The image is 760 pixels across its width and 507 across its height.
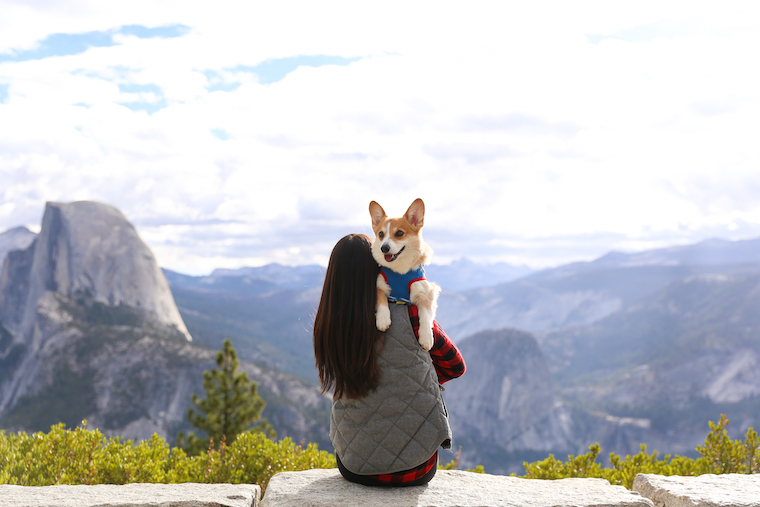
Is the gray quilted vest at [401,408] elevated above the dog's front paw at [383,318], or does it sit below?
below

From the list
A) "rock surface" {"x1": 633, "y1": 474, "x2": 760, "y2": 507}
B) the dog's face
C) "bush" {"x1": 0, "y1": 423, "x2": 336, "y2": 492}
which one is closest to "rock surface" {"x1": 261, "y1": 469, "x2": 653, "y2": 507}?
"rock surface" {"x1": 633, "y1": 474, "x2": 760, "y2": 507}

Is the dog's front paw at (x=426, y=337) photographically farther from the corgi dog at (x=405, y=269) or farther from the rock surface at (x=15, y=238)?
the rock surface at (x=15, y=238)

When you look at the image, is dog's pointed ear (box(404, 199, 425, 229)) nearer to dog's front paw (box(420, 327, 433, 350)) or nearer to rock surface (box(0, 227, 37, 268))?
dog's front paw (box(420, 327, 433, 350))

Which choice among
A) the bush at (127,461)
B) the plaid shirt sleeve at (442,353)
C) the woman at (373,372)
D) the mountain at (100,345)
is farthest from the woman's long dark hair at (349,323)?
the mountain at (100,345)

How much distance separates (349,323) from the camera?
16.9 ft

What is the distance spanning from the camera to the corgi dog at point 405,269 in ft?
16.6

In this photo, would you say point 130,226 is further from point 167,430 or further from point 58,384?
point 167,430

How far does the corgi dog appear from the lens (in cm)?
507

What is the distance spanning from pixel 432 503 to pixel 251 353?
180 meters

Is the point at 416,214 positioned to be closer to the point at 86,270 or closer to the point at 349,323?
the point at 349,323

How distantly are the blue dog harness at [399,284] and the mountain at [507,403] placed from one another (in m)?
156

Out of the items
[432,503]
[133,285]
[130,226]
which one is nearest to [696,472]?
[432,503]

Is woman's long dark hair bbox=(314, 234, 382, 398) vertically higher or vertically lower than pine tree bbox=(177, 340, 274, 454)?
higher

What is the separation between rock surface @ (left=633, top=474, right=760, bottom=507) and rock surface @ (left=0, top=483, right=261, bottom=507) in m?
4.50
